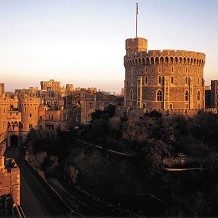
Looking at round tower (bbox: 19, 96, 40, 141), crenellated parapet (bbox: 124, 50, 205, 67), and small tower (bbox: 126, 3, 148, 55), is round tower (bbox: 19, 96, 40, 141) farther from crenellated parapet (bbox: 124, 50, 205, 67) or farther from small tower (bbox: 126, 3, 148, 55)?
crenellated parapet (bbox: 124, 50, 205, 67)

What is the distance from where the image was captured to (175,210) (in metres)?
23.6

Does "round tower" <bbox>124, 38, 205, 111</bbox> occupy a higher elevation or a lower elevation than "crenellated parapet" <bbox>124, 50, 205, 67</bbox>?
lower

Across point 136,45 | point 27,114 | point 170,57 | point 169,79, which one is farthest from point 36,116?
point 170,57

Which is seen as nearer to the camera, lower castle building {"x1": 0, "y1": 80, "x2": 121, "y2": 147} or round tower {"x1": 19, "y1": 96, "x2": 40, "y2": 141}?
lower castle building {"x1": 0, "y1": 80, "x2": 121, "y2": 147}

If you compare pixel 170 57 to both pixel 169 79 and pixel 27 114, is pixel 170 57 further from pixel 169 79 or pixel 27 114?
pixel 27 114

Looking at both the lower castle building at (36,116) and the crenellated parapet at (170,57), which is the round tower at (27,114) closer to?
the lower castle building at (36,116)

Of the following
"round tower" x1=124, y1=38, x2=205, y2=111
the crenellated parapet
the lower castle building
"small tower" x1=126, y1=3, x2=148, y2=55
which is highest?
"small tower" x1=126, y1=3, x2=148, y2=55

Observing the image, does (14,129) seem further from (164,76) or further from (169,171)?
(169,171)

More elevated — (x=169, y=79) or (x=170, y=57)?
(x=170, y=57)

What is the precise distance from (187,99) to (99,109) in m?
15.6

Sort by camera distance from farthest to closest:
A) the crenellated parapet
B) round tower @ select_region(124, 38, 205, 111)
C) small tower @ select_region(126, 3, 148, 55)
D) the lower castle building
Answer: small tower @ select_region(126, 3, 148, 55), the lower castle building, round tower @ select_region(124, 38, 205, 111), the crenellated parapet

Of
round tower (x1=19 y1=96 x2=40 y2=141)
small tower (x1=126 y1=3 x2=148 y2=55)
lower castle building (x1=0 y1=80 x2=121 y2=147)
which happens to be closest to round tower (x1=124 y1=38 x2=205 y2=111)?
small tower (x1=126 y1=3 x2=148 y2=55)

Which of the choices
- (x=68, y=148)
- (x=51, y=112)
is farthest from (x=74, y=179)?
(x=51, y=112)

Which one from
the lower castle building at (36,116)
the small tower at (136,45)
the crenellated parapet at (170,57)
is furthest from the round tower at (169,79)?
the lower castle building at (36,116)
